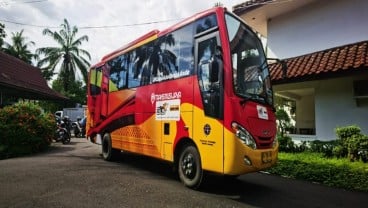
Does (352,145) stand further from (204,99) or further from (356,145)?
(204,99)

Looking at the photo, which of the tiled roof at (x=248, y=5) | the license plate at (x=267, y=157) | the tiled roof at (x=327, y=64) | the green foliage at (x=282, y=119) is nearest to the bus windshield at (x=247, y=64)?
the license plate at (x=267, y=157)

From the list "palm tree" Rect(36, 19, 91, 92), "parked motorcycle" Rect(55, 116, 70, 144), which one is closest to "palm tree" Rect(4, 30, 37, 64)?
"palm tree" Rect(36, 19, 91, 92)

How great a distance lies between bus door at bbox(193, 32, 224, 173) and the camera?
21.9 ft

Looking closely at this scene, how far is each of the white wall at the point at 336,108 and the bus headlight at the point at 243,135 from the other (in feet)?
22.9

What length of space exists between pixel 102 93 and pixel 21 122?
4191 mm

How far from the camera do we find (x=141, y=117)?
940 centimetres

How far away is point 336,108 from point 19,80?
1863 cm

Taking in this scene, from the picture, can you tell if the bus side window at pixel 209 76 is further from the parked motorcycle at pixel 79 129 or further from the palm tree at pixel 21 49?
the palm tree at pixel 21 49

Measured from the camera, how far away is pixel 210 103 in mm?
6953

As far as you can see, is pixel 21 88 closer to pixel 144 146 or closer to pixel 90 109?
pixel 90 109

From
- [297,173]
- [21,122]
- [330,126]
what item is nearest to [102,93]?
[21,122]

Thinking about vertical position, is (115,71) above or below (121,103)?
above

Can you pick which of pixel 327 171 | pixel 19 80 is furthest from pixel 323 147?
pixel 19 80

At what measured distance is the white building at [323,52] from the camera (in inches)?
466
